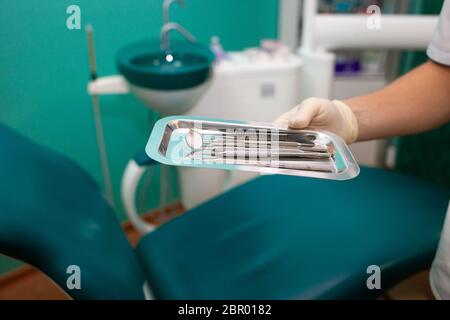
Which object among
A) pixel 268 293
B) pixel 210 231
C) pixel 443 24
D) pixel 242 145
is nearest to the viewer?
pixel 242 145

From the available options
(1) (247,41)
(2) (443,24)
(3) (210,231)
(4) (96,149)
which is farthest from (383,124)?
(4) (96,149)

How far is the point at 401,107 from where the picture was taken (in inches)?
21.8

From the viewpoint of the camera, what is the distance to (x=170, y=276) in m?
0.79

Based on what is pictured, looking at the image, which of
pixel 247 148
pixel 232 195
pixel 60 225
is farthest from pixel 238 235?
pixel 247 148

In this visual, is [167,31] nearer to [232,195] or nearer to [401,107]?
[401,107]

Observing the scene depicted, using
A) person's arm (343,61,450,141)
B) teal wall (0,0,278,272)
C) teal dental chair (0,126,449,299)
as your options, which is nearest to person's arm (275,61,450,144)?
person's arm (343,61,450,141)

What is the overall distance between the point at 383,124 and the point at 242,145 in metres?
0.28

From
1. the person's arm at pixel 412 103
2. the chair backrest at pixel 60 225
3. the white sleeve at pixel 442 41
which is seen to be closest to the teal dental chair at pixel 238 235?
the chair backrest at pixel 60 225

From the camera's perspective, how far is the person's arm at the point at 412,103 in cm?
54

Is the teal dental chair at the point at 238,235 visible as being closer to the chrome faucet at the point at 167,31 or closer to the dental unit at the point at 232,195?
the dental unit at the point at 232,195

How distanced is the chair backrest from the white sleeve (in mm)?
631

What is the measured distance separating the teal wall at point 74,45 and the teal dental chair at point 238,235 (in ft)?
0.33
